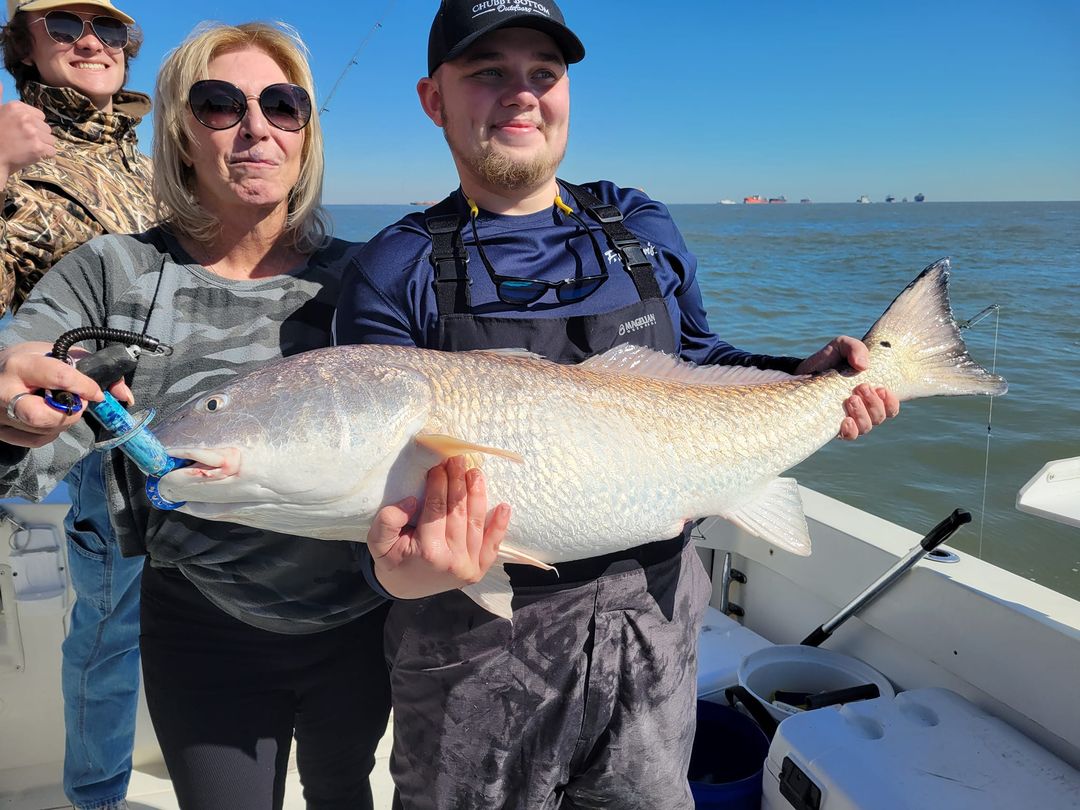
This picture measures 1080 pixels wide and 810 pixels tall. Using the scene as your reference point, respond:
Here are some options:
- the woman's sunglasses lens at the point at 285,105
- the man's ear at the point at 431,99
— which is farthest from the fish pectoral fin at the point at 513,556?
the woman's sunglasses lens at the point at 285,105

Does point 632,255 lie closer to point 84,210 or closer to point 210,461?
point 210,461

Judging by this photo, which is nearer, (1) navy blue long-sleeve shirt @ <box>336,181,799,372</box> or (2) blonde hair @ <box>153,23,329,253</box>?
(1) navy blue long-sleeve shirt @ <box>336,181,799,372</box>

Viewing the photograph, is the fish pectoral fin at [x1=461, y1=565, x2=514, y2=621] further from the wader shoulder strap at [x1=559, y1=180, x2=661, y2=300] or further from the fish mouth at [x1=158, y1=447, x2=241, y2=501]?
the wader shoulder strap at [x1=559, y1=180, x2=661, y2=300]

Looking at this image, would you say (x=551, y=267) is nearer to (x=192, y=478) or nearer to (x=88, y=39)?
(x=192, y=478)

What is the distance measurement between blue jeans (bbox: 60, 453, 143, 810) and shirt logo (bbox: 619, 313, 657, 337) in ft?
6.65

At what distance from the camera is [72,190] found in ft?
9.73

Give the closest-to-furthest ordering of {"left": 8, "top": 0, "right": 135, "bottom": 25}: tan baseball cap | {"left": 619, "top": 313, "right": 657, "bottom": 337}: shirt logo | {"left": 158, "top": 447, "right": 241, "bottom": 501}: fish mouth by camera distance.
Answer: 1. {"left": 158, "top": 447, "right": 241, "bottom": 501}: fish mouth
2. {"left": 619, "top": 313, "right": 657, "bottom": 337}: shirt logo
3. {"left": 8, "top": 0, "right": 135, "bottom": 25}: tan baseball cap

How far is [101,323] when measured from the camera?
2.11 meters

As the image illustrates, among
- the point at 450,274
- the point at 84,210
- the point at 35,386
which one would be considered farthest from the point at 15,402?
the point at 84,210

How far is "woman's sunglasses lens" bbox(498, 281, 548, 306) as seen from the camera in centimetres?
217

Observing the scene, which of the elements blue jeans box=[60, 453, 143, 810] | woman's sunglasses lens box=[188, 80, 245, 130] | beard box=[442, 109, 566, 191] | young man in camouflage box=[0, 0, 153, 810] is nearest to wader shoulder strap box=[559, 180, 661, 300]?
beard box=[442, 109, 566, 191]

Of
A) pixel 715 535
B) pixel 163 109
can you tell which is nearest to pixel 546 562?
pixel 163 109

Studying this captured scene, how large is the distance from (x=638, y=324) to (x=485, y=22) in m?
0.99

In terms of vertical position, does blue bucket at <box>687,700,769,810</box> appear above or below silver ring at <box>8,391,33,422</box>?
below
